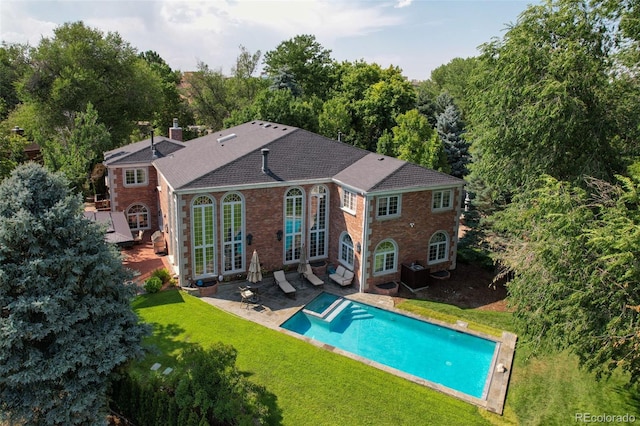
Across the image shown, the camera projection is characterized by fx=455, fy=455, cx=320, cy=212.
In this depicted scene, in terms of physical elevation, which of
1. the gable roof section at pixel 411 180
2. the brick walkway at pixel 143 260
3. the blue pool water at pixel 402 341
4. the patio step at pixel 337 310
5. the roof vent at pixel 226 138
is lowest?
the blue pool water at pixel 402 341

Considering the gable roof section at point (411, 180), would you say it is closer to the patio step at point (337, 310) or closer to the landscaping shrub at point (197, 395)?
the patio step at point (337, 310)

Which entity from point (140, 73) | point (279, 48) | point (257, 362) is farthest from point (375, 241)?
point (279, 48)

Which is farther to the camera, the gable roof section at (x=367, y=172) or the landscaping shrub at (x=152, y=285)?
the gable roof section at (x=367, y=172)

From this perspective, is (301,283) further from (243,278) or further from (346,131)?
(346,131)

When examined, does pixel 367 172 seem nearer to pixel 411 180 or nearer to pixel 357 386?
pixel 411 180

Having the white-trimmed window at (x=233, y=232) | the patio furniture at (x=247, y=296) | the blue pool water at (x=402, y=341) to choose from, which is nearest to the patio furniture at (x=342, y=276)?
the blue pool water at (x=402, y=341)

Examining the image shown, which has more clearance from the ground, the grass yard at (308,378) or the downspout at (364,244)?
the downspout at (364,244)

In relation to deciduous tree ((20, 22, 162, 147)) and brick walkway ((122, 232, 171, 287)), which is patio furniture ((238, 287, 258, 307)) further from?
deciduous tree ((20, 22, 162, 147))
